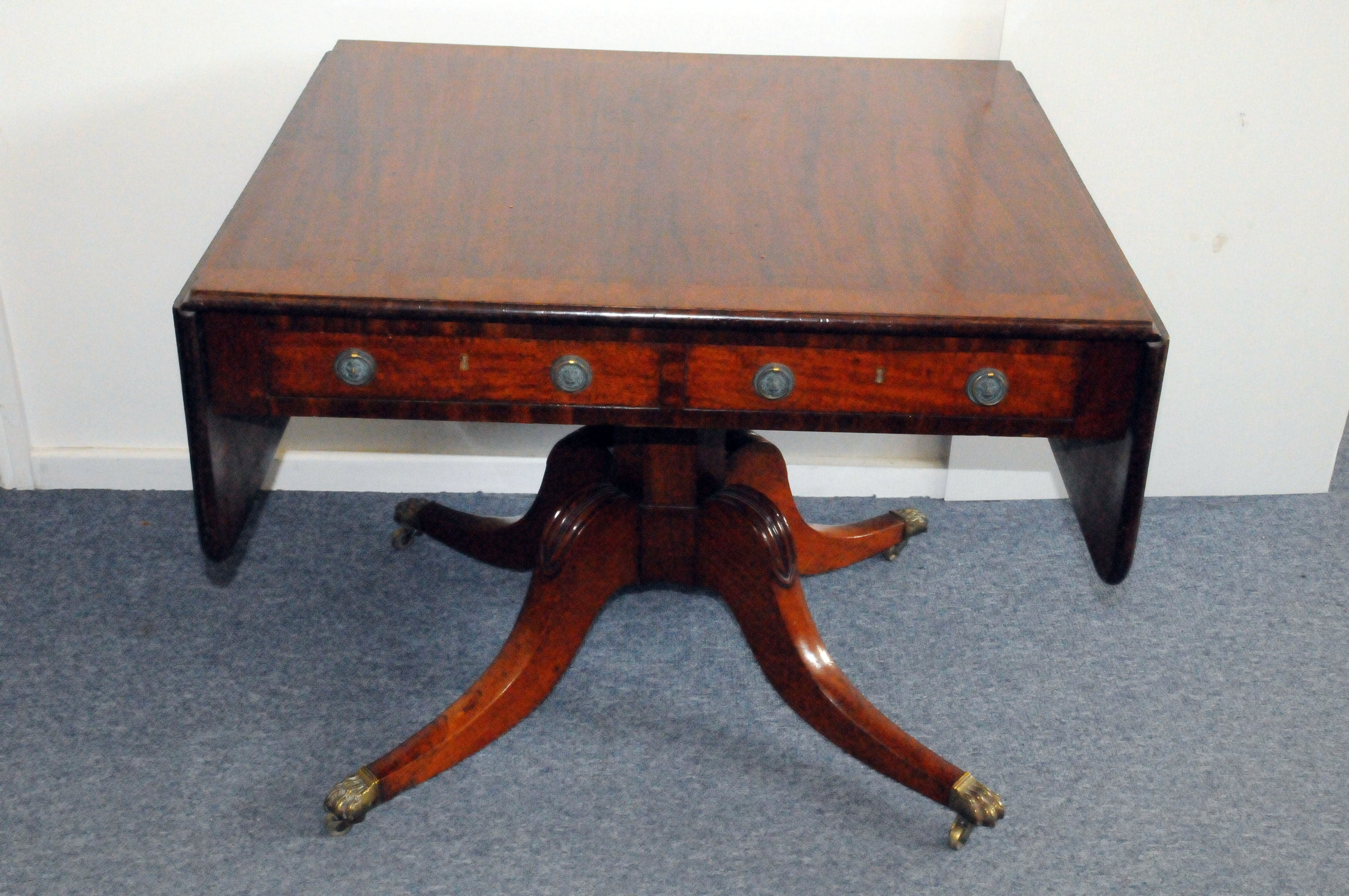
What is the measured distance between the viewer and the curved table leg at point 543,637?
5.46ft

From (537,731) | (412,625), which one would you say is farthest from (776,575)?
(412,625)

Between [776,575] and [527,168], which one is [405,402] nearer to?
[527,168]

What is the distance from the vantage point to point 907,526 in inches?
82.4

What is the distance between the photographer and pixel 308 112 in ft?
5.24

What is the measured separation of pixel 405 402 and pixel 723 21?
0.87m

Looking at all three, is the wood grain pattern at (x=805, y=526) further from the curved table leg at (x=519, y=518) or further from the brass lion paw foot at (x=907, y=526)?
the curved table leg at (x=519, y=518)

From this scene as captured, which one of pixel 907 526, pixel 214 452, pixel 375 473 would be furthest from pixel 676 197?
pixel 375 473

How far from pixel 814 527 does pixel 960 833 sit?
0.57 metres

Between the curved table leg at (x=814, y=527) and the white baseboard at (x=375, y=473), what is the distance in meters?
0.08

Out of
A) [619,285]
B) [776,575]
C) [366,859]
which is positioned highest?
[619,285]

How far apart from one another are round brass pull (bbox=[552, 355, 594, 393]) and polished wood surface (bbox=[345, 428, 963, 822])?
0.38 meters

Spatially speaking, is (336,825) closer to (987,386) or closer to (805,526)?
(805,526)

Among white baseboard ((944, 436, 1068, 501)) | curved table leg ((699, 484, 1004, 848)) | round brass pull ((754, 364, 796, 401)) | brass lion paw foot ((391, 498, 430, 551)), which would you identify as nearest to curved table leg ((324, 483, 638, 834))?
curved table leg ((699, 484, 1004, 848))

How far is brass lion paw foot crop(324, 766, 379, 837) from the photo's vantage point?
158cm
